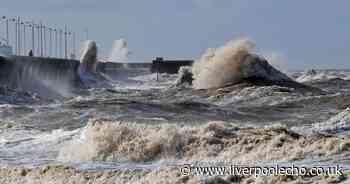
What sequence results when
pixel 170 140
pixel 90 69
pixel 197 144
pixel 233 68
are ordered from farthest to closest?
pixel 90 69
pixel 233 68
pixel 170 140
pixel 197 144

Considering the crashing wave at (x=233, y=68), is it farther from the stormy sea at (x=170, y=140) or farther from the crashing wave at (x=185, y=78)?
the stormy sea at (x=170, y=140)

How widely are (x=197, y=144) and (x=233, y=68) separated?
42.8m

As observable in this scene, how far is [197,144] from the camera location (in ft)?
53.9

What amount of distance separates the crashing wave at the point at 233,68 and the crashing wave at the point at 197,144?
37728 millimetres

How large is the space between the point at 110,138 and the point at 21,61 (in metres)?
51.6

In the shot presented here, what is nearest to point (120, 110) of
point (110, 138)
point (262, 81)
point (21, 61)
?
point (110, 138)

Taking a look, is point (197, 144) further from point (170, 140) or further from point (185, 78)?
point (185, 78)

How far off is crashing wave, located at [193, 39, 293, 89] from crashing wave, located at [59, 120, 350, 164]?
37.7 meters

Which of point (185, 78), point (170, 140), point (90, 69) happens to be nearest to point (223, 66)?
point (185, 78)

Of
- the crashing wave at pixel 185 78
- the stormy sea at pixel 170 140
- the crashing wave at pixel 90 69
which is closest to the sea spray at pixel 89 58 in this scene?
the crashing wave at pixel 90 69

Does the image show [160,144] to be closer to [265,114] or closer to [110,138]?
[110,138]

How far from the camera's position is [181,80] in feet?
233

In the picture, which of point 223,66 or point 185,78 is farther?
point 185,78

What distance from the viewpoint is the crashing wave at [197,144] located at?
579 inches
